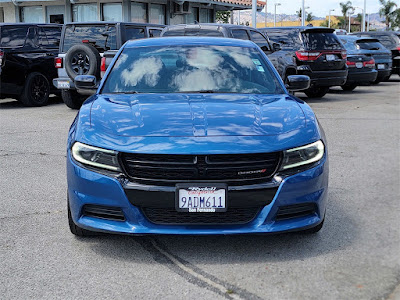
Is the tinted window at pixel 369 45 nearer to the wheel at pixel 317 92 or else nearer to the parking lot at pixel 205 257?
the wheel at pixel 317 92

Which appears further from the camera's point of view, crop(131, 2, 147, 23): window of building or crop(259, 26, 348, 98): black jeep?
crop(131, 2, 147, 23): window of building

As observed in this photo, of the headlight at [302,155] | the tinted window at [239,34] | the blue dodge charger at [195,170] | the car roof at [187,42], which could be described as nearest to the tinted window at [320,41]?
the tinted window at [239,34]

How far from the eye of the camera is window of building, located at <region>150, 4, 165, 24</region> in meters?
26.1

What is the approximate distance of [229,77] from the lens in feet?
17.3

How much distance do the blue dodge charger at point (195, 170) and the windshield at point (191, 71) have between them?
0.66 m

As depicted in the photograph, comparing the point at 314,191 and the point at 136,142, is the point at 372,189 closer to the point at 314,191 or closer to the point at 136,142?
the point at 314,191

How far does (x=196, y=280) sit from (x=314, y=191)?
103cm

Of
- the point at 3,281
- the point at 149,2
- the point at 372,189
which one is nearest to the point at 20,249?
the point at 3,281

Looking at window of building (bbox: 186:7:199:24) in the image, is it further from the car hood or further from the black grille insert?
the black grille insert

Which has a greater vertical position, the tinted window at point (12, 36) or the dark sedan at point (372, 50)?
the tinted window at point (12, 36)

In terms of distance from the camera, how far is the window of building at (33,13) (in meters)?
26.6

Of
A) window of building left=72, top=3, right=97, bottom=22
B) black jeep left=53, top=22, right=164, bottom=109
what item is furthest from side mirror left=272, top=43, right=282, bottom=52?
window of building left=72, top=3, right=97, bottom=22

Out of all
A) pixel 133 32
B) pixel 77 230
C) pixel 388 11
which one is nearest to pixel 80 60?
pixel 133 32

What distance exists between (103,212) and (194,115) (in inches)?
36.8
